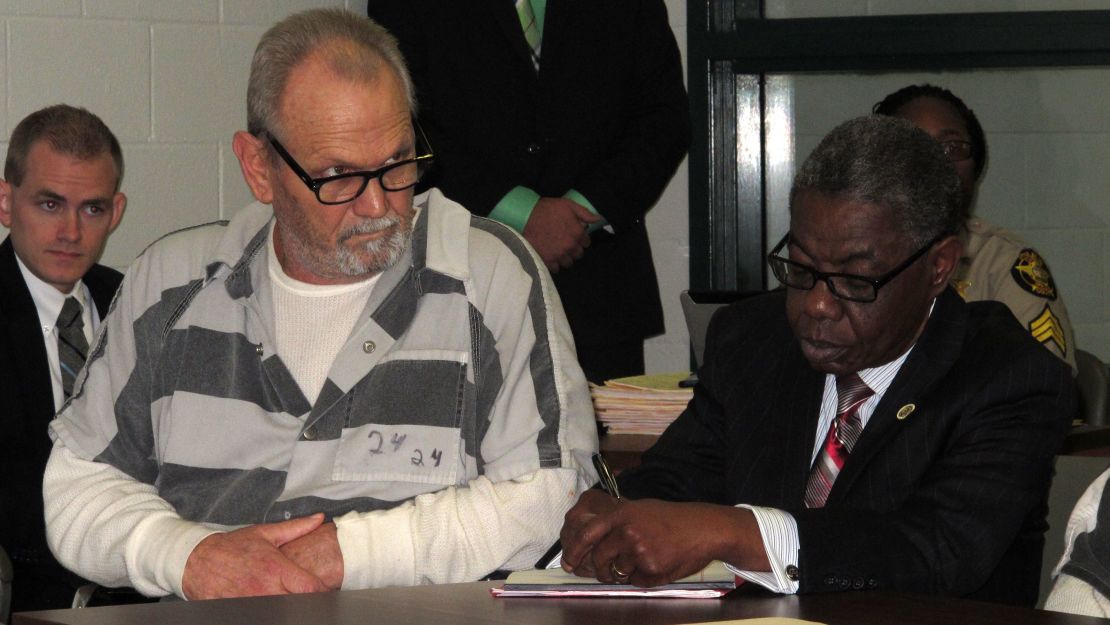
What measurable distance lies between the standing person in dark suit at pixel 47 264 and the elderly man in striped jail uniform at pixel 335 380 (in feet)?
2.43

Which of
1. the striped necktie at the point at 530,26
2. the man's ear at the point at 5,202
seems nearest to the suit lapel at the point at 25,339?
the man's ear at the point at 5,202

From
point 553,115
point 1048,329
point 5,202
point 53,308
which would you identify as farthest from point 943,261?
point 5,202

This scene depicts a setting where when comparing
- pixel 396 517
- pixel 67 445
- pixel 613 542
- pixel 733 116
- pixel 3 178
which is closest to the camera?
pixel 613 542

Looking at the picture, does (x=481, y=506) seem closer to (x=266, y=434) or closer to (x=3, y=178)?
(x=266, y=434)

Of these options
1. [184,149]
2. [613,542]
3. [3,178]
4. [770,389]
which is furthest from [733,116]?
[613,542]

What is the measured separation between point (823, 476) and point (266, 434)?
2.60ft

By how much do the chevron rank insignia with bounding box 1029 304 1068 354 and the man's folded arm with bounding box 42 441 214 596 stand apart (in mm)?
1975

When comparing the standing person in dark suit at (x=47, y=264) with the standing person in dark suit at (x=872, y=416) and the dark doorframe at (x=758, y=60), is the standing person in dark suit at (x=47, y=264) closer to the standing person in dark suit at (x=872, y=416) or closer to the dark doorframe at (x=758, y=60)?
the standing person in dark suit at (x=872, y=416)

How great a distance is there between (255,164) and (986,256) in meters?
1.94

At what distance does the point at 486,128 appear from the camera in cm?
354

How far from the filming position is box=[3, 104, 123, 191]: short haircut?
3.20 metres

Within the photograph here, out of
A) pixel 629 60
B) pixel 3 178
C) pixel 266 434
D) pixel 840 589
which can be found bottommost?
pixel 840 589

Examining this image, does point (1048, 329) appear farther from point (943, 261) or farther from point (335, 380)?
point (335, 380)

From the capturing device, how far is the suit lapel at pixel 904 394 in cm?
185
